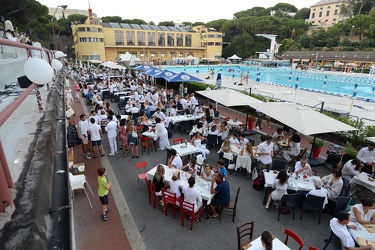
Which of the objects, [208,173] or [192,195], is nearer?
[192,195]

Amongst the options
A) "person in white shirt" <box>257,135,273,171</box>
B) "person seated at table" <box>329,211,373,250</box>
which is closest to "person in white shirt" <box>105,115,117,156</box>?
"person in white shirt" <box>257,135,273,171</box>

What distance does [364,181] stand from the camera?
6.61 metres

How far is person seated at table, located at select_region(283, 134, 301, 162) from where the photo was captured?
8741 mm

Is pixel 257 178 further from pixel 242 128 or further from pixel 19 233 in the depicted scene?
pixel 19 233

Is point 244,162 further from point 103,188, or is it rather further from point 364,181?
point 103,188

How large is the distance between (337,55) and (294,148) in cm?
4972

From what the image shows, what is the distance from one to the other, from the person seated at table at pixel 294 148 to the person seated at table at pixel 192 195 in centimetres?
501

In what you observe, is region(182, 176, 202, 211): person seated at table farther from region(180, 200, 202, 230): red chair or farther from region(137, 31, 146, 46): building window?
region(137, 31, 146, 46): building window

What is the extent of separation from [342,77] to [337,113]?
30.2m

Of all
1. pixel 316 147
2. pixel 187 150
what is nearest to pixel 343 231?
pixel 187 150

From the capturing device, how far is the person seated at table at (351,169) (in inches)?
274

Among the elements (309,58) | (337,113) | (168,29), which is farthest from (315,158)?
(168,29)

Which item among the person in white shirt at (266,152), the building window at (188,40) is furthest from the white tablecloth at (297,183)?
the building window at (188,40)

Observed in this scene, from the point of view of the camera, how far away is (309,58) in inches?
2008
